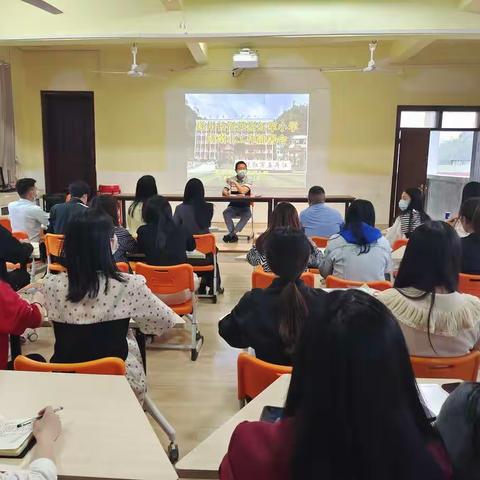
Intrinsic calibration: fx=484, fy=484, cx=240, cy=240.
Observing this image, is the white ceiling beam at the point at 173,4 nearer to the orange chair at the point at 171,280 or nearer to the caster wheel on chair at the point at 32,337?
the orange chair at the point at 171,280

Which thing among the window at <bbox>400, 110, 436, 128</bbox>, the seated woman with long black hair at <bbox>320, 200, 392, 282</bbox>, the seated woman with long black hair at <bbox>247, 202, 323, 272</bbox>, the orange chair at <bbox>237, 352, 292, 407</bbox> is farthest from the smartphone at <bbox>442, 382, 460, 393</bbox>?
the window at <bbox>400, 110, 436, 128</bbox>

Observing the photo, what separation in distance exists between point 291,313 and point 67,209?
3.32 m

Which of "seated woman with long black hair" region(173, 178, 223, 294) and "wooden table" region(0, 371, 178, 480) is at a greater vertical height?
"seated woman with long black hair" region(173, 178, 223, 294)

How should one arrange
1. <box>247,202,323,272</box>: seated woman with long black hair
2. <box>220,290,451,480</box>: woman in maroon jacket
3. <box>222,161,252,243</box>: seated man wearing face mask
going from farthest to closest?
<box>222,161,252,243</box>: seated man wearing face mask, <box>247,202,323,272</box>: seated woman with long black hair, <box>220,290,451,480</box>: woman in maroon jacket

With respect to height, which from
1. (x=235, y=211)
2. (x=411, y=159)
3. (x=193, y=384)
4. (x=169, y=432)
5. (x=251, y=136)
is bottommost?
(x=193, y=384)

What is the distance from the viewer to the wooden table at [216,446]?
3.86 ft

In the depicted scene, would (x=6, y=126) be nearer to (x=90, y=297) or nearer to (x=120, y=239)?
(x=120, y=239)

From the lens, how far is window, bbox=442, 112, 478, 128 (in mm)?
8695

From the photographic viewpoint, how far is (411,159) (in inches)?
346

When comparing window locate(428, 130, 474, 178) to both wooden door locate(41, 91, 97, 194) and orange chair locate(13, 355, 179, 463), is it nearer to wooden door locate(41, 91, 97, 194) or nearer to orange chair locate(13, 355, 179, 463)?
wooden door locate(41, 91, 97, 194)

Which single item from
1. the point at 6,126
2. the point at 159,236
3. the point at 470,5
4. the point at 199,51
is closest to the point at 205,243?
the point at 159,236

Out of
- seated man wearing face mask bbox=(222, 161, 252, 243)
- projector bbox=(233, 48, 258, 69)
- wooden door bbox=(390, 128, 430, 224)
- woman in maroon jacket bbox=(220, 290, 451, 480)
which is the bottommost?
seated man wearing face mask bbox=(222, 161, 252, 243)

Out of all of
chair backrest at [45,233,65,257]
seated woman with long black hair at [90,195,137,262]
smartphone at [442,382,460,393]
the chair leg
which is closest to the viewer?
smartphone at [442,382,460,393]

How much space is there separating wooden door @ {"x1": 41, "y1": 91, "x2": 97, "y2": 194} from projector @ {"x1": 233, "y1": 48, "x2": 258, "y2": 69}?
2.87 m
